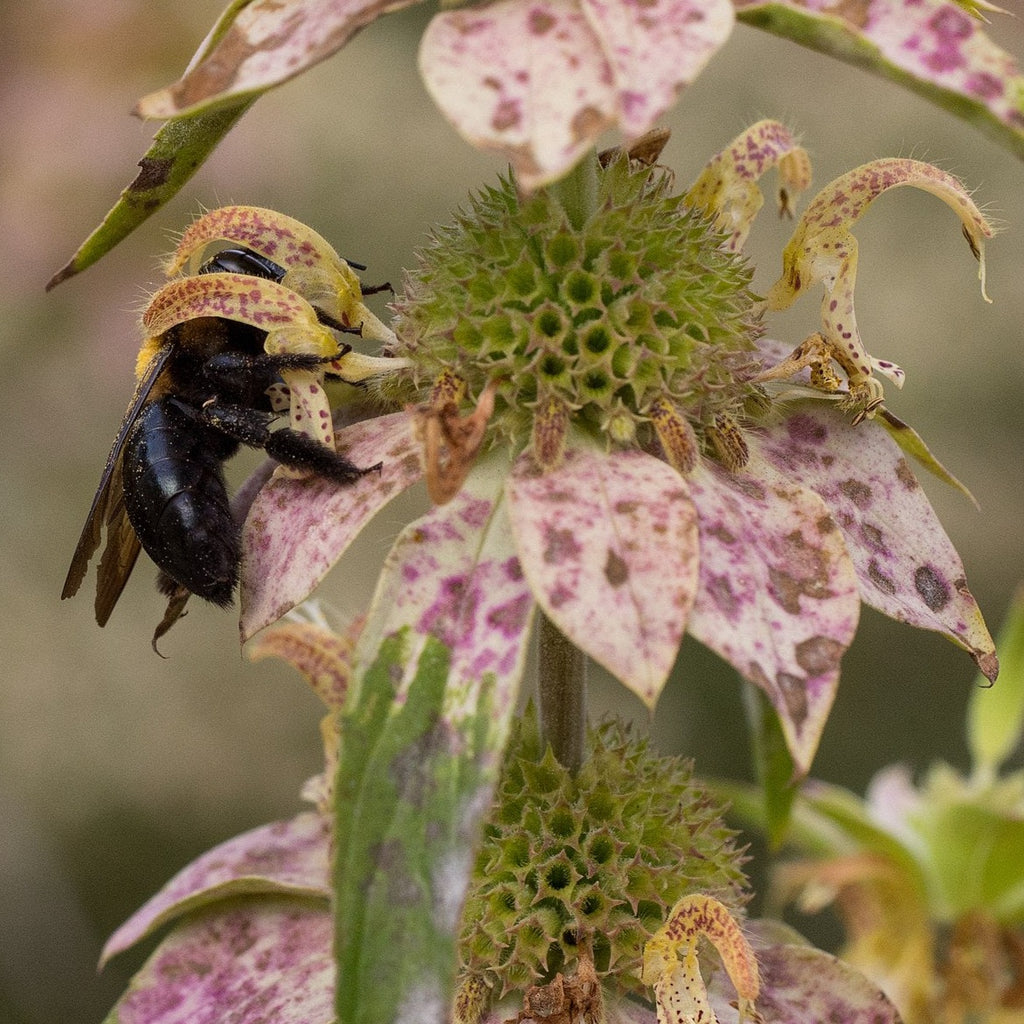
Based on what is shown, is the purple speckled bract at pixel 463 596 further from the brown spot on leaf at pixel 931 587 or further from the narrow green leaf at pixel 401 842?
the brown spot on leaf at pixel 931 587

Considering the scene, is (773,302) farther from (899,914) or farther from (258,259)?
(899,914)

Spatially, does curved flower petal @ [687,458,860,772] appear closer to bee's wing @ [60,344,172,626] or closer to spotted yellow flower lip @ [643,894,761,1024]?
spotted yellow flower lip @ [643,894,761,1024]

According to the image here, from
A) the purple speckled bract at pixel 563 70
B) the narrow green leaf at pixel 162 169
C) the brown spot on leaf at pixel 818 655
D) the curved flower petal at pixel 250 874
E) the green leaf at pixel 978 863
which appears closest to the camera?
the purple speckled bract at pixel 563 70

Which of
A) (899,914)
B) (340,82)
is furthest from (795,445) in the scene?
(340,82)

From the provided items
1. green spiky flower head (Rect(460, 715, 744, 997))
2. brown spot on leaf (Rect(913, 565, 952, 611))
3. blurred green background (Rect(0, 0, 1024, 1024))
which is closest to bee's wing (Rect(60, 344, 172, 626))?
green spiky flower head (Rect(460, 715, 744, 997))

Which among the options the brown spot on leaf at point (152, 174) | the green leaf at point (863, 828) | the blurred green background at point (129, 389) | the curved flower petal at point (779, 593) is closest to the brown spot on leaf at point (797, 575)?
Answer: the curved flower petal at point (779, 593)

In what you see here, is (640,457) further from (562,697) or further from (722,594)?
(562,697)

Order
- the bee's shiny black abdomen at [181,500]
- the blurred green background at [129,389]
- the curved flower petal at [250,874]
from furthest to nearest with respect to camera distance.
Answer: the blurred green background at [129,389], the curved flower petal at [250,874], the bee's shiny black abdomen at [181,500]
